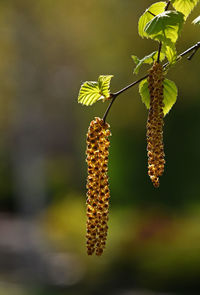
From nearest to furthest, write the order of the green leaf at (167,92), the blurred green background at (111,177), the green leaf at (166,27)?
the green leaf at (166,27) → the green leaf at (167,92) → the blurred green background at (111,177)

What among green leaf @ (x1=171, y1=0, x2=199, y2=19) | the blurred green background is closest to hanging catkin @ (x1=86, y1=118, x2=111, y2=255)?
green leaf @ (x1=171, y1=0, x2=199, y2=19)

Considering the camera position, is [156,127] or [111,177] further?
[111,177]

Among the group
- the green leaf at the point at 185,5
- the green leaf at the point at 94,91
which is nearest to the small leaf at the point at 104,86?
the green leaf at the point at 94,91

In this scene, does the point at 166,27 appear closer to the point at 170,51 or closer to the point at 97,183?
the point at 170,51

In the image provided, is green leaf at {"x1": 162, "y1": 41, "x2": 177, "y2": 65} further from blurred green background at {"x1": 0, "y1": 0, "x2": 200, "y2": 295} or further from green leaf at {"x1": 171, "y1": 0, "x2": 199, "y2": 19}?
blurred green background at {"x1": 0, "y1": 0, "x2": 200, "y2": 295}

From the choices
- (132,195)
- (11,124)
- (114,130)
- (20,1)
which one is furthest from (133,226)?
(11,124)

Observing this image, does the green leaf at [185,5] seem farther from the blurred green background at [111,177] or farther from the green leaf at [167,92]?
the blurred green background at [111,177]

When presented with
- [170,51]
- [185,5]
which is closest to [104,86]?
[170,51]
